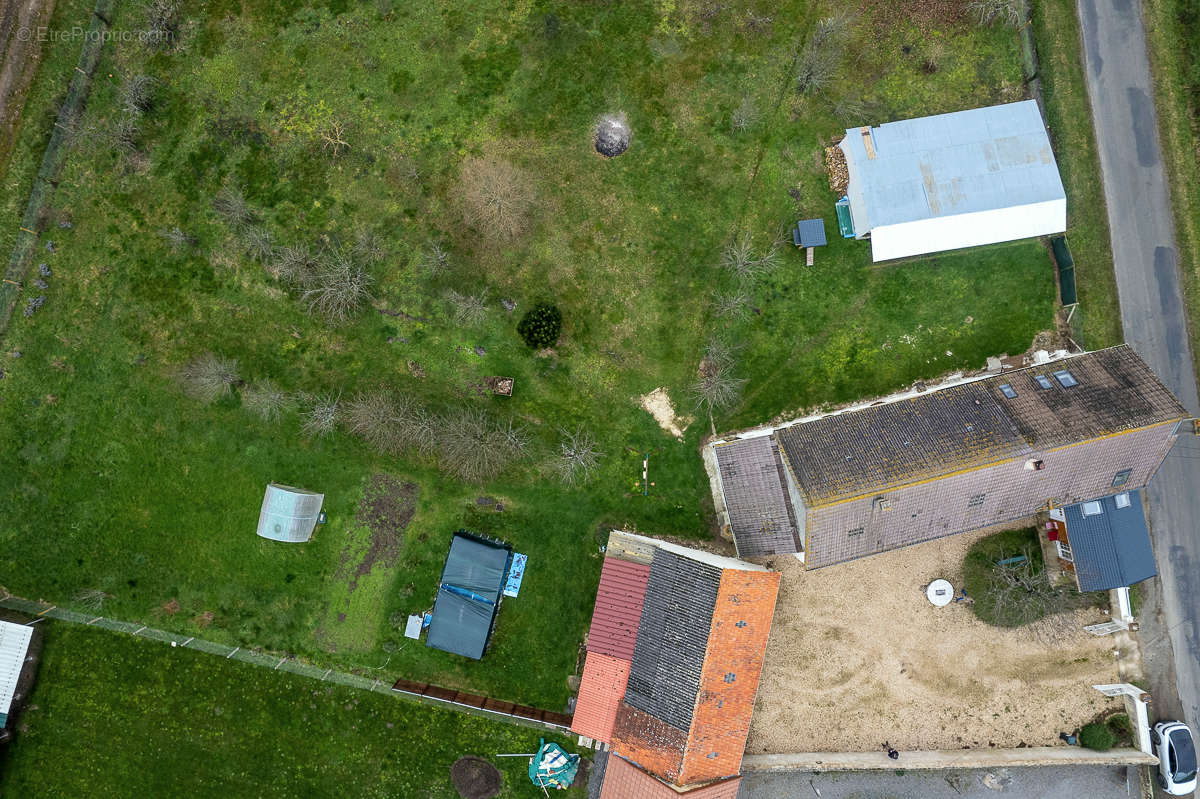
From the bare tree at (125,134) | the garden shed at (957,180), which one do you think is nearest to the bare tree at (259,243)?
the bare tree at (125,134)

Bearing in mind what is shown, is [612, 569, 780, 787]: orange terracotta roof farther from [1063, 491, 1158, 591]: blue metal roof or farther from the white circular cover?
[1063, 491, 1158, 591]: blue metal roof

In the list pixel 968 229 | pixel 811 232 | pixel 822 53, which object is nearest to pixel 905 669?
pixel 968 229

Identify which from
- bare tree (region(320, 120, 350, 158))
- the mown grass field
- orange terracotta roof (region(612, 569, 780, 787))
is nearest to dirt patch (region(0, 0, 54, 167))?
→ the mown grass field

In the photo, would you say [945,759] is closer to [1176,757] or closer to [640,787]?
[1176,757]

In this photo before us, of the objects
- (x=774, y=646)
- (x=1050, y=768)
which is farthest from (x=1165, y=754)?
(x=774, y=646)

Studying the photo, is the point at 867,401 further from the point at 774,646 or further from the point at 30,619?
the point at 30,619

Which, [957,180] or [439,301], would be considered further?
[439,301]

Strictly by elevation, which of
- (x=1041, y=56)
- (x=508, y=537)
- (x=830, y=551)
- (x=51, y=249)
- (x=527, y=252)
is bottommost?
(x=508, y=537)
